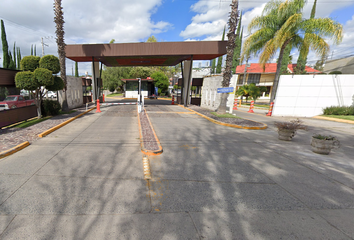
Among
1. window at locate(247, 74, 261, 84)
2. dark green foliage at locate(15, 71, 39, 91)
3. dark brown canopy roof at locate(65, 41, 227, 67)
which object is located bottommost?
dark green foliage at locate(15, 71, 39, 91)

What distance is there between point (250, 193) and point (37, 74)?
Answer: 433 inches

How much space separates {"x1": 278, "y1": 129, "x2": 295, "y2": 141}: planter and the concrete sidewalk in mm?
1215

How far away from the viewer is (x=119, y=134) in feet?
23.9

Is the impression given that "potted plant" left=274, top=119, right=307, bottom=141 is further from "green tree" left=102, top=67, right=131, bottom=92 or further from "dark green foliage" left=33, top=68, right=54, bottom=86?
"green tree" left=102, top=67, right=131, bottom=92

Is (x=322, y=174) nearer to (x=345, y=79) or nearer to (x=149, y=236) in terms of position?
(x=149, y=236)

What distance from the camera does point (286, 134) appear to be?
677cm

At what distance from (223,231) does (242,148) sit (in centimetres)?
393

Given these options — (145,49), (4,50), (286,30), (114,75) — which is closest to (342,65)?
(286,30)

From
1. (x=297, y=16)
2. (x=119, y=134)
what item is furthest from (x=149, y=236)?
(x=297, y=16)

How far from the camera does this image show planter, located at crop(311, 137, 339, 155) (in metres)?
5.29

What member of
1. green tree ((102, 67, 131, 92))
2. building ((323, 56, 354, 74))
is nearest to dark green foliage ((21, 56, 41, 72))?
building ((323, 56, 354, 74))

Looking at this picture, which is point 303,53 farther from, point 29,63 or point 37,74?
point 29,63

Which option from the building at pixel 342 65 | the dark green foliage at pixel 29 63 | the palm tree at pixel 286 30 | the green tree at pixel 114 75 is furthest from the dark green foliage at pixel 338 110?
the green tree at pixel 114 75

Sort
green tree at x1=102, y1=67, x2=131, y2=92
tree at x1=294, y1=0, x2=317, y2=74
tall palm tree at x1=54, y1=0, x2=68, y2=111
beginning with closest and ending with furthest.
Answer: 1. tall palm tree at x1=54, y1=0, x2=68, y2=111
2. tree at x1=294, y1=0, x2=317, y2=74
3. green tree at x1=102, y1=67, x2=131, y2=92
